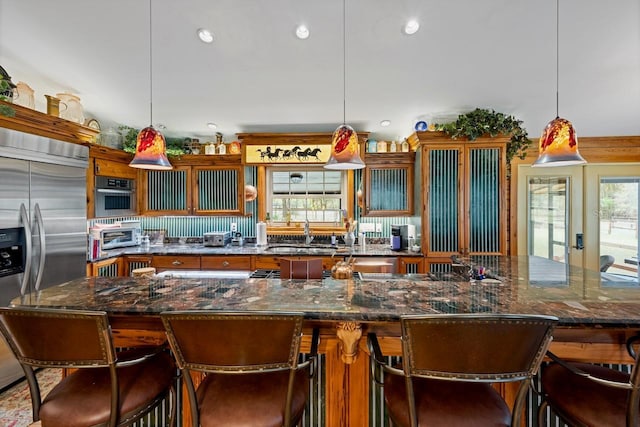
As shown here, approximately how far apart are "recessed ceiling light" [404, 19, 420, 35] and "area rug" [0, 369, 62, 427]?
3997 millimetres

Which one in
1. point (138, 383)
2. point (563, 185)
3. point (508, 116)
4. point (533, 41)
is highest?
point (533, 41)

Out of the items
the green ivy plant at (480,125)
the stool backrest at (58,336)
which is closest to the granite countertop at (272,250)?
the green ivy plant at (480,125)

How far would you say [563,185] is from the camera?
4.48m

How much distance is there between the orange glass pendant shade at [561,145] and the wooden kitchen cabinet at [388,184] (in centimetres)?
197

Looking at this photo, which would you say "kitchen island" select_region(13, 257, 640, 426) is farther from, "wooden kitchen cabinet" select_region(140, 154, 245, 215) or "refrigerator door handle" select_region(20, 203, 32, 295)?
"wooden kitchen cabinet" select_region(140, 154, 245, 215)

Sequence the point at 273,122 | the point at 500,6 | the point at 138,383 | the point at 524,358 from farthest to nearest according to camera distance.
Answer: the point at 273,122, the point at 500,6, the point at 138,383, the point at 524,358

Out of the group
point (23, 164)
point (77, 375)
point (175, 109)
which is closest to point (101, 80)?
point (175, 109)

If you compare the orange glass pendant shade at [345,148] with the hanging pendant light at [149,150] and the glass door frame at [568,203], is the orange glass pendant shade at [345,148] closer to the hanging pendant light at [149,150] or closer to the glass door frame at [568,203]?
the hanging pendant light at [149,150]

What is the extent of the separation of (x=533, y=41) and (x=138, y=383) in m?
3.57

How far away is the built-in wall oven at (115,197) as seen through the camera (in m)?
3.66

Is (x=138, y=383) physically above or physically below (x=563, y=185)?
below

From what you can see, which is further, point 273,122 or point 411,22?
point 273,122

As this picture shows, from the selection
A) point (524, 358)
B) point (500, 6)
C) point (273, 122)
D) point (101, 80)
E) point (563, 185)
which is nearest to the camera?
point (524, 358)

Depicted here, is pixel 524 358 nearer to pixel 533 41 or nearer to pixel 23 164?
pixel 533 41
